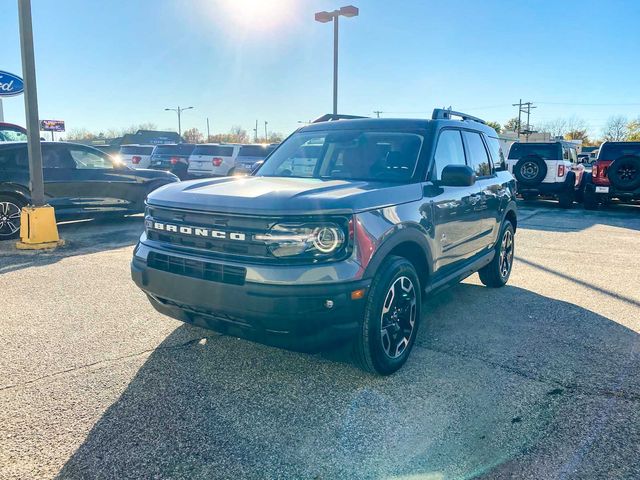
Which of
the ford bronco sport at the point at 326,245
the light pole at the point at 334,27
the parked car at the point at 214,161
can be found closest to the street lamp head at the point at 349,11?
the light pole at the point at 334,27

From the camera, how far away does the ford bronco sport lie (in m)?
2.90

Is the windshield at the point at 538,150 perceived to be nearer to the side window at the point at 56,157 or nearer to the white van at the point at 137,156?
the side window at the point at 56,157

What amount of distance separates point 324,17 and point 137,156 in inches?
367

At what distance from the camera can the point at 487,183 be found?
518cm

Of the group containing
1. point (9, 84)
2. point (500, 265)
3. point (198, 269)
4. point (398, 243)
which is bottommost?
point (500, 265)

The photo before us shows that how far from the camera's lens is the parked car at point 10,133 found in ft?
51.3

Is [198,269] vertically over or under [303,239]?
under

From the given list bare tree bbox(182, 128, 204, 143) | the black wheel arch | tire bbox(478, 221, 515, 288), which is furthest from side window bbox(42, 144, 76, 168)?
bare tree bbox(182, 128, 204, 143)

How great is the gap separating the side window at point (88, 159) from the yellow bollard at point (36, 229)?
2037 millimetres

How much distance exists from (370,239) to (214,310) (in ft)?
3.45

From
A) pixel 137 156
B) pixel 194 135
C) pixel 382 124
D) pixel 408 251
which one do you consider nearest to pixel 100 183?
pixel 382 124

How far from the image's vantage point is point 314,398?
3.15 meters

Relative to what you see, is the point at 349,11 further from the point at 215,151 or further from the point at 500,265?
the point at 500,265

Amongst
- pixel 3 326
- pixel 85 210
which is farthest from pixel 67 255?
pixel 3 326
